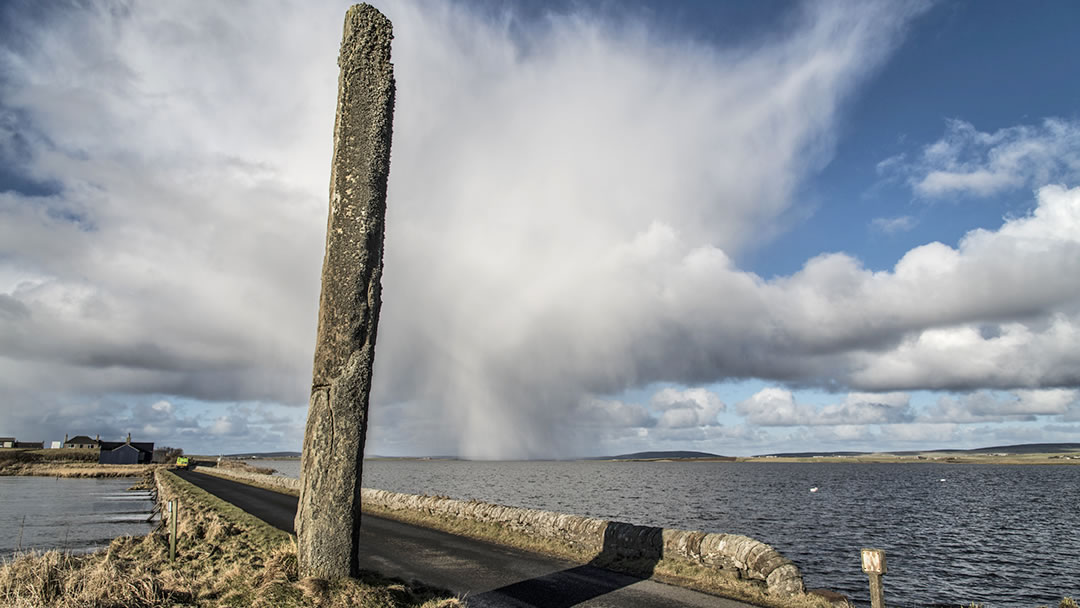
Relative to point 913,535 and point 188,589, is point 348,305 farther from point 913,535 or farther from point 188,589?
point 913,535

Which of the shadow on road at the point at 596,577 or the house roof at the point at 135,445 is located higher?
the house roof at the point at 135,445

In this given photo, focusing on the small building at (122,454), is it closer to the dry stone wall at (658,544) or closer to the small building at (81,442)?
the small building at (81,442)

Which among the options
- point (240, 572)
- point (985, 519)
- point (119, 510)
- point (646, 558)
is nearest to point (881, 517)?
point (985, 519)

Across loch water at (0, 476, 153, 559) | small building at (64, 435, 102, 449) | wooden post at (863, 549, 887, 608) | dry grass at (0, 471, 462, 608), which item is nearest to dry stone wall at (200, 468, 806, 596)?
wooden post at (863, 549, 887, 608)

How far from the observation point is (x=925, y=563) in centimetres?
2592

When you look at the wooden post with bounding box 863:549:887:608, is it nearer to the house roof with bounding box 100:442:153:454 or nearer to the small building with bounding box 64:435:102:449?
the house roof with bounding box 100:442:153:454

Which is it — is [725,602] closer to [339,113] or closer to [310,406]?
[310,406]

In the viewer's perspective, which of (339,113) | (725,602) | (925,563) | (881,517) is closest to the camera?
(339,113)

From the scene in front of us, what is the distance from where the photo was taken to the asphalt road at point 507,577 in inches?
420

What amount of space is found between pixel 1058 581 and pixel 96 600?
1168 inches

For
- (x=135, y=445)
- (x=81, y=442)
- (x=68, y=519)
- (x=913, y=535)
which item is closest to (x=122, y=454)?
(x=135, y=445)

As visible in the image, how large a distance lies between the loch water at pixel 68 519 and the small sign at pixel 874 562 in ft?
57.1

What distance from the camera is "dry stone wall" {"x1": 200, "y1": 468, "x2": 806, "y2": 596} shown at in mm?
11406

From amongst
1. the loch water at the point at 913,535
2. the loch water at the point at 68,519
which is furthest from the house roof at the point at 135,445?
the loch water at the point at 913,535
